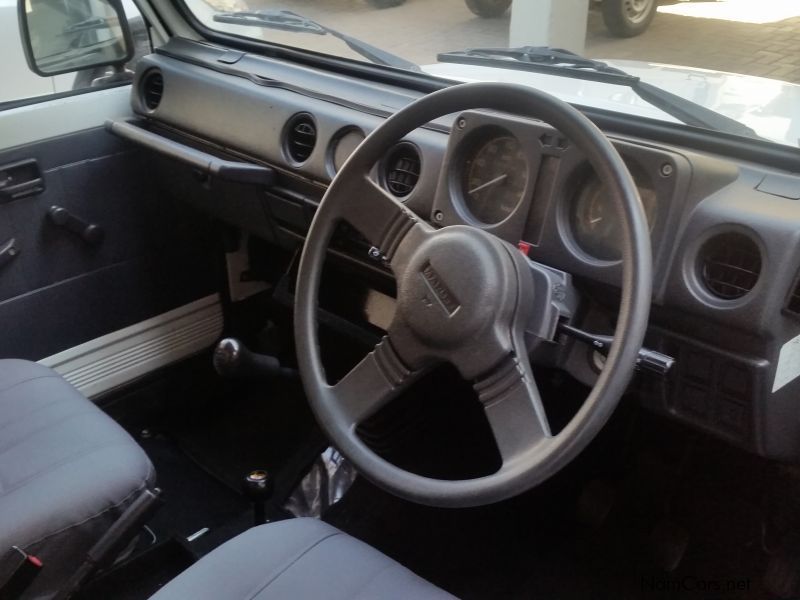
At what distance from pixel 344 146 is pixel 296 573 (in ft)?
2.80

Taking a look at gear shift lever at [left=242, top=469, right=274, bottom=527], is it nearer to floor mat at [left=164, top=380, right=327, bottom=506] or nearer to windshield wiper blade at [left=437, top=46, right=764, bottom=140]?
floor mat at [left=164, top=380, right=327, bottom=506]

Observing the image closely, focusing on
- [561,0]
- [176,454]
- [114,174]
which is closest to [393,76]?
[561,0]

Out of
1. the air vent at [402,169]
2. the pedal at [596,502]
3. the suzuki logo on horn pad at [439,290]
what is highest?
the air vent at [402,169]

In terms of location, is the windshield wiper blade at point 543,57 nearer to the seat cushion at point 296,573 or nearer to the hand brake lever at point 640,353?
the hand brake lever at point 640,353

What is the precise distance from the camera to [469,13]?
220 centimetres

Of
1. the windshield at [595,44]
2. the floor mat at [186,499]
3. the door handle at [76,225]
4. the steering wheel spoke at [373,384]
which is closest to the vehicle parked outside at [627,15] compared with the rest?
the windshield at [595,44]

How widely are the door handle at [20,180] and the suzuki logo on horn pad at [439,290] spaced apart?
1192mm

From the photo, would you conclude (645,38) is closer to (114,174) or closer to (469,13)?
(469,13)

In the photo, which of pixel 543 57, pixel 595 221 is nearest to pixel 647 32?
pixel 543 57

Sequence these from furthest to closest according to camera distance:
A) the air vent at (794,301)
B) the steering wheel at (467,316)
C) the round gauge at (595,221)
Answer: the round gauge at (595,221) → the air vent at (794,301) → the steering wheel at (467,316)

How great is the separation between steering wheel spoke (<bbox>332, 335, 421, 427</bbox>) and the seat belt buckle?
1.70ft

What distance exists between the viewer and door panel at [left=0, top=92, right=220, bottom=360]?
1.97 meters

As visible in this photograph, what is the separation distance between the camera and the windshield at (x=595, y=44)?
1.51m

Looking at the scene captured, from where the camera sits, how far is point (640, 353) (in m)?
1.07
